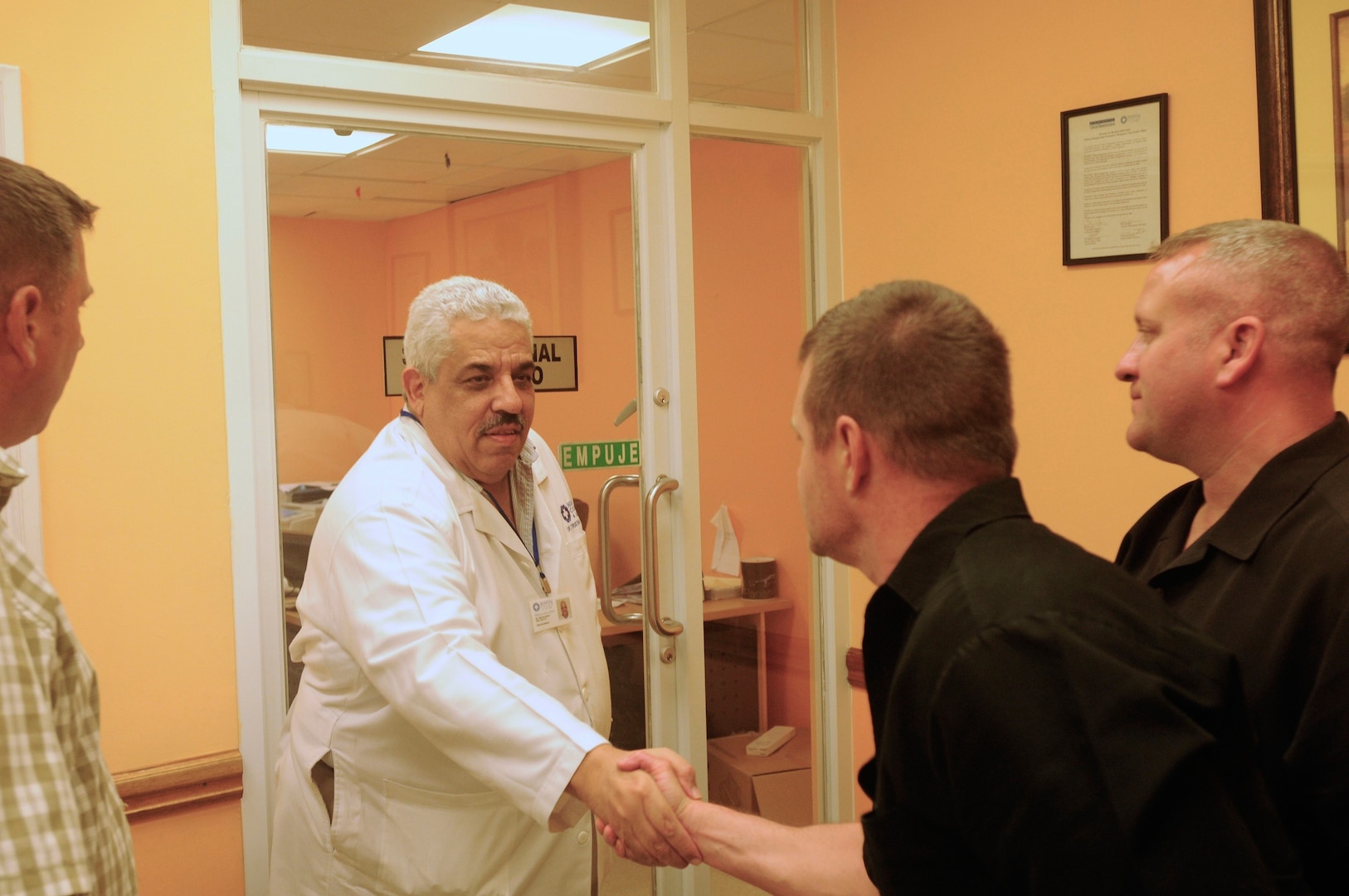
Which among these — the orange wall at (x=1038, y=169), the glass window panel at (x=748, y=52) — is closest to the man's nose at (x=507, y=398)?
the glass window panel at (x=748, y=52)

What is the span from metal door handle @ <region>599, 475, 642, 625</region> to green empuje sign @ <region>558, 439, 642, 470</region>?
0.04 metres

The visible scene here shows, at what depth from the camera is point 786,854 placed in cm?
151

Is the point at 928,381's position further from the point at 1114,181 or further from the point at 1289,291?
the point at 1114,181

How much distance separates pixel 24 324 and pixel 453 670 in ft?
2.73

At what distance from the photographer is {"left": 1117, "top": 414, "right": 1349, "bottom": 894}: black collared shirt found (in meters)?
1.28

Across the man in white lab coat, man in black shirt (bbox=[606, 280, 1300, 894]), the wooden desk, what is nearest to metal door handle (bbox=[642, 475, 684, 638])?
the wooden desk

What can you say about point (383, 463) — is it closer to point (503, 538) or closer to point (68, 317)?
point (503, 538)

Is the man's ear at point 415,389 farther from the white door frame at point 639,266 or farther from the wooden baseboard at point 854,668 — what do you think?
the wooden baseboard at point 854,668

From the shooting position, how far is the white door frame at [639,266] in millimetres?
2320

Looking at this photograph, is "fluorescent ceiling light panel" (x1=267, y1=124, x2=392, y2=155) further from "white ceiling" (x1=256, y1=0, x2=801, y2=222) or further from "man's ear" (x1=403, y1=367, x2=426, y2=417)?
"man's ear" (x1=403, y1=367, x2=426, y2=417)

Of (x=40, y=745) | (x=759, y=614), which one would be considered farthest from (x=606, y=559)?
(x=40, y=745)

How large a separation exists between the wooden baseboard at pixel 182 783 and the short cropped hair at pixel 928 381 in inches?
67.7

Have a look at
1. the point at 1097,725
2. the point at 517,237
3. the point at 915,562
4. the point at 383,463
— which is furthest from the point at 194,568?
the point at 1097,725

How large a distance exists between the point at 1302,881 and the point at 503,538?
1.41 m
